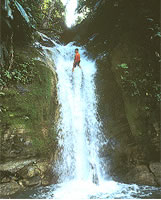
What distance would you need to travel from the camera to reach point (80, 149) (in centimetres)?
555

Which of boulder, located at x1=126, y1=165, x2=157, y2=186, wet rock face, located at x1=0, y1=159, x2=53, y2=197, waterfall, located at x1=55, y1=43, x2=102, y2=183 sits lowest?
boulder, located at x1=126, y1=165, x2=157, y2=186

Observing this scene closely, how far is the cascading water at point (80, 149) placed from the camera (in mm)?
4059

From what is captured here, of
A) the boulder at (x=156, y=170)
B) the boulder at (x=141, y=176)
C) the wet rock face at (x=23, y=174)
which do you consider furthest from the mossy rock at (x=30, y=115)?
the boulder at (x=156, y=170)

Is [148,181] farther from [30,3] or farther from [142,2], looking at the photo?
[30,3]

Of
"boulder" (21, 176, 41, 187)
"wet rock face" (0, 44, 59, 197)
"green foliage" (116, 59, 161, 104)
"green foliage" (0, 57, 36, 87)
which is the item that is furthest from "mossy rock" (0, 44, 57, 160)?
"green foliage" (116, 59, 161, 104)

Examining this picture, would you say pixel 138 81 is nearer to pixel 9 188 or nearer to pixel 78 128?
pixel 78 128

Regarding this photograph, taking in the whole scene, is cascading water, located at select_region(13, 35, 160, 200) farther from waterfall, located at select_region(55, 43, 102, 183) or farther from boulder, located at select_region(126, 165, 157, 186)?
boulder, located at select_region(126, 165, 157, 186)

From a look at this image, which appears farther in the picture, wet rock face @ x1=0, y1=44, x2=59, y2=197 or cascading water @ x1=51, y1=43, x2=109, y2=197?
cascading water @ x1=51, y1=43, x2=109, y2=197

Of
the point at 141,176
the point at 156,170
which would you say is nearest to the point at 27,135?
the point at 141,176

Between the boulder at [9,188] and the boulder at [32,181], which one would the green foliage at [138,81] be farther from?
the boulder at [9,188]

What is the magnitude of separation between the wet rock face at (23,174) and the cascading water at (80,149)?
1.00ft

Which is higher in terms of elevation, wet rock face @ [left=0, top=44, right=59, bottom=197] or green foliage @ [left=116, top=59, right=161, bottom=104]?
green foliage @ [left=116, top=59, right=161, bottom=104]

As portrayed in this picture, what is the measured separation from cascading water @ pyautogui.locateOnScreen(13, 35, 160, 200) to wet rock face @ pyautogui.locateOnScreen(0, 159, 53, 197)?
1.00ft

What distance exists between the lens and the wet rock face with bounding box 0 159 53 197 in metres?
3.99
